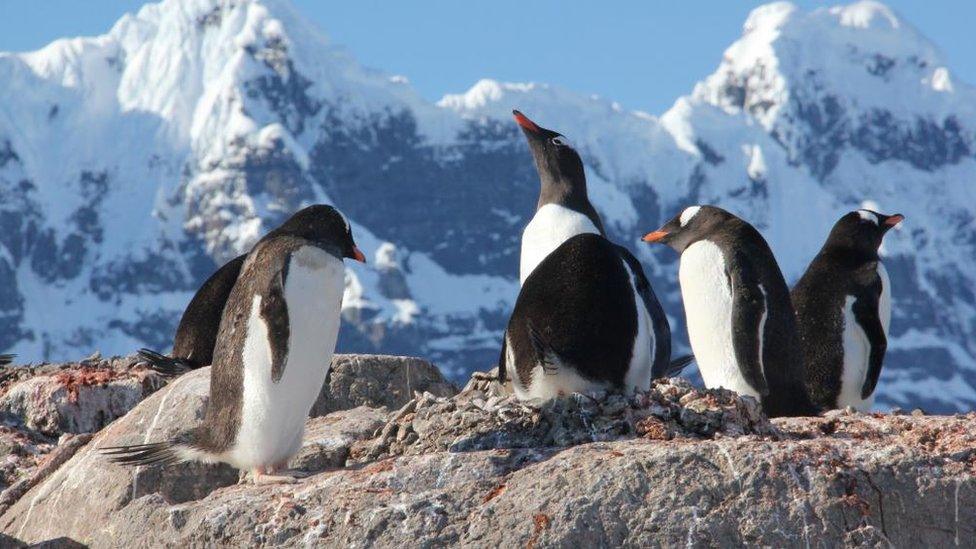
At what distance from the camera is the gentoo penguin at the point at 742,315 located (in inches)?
384

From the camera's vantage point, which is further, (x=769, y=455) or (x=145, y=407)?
(x=145, y=407)

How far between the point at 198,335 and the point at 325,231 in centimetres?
319

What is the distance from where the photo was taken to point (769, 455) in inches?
246

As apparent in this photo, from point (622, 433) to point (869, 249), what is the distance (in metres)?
5.17

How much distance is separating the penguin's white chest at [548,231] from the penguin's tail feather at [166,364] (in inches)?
88.2

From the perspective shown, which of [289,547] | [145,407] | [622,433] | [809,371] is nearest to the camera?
[289,547]

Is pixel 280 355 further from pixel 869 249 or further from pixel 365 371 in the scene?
pixel 869 249

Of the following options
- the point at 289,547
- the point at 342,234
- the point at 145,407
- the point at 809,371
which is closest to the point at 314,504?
the point at 289,547

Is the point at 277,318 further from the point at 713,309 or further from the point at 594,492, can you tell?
the point at 713,309

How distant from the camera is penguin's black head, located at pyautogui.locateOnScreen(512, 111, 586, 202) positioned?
432 inches

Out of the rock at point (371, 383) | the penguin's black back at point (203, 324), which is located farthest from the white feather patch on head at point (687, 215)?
the penguin's black back at point (203, 324)

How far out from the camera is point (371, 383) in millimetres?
10055

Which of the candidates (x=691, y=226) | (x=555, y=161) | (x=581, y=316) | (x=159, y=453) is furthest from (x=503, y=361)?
(x=555, y=161)

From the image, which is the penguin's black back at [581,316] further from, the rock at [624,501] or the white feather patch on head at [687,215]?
the white feather patch on head at [687,215]
